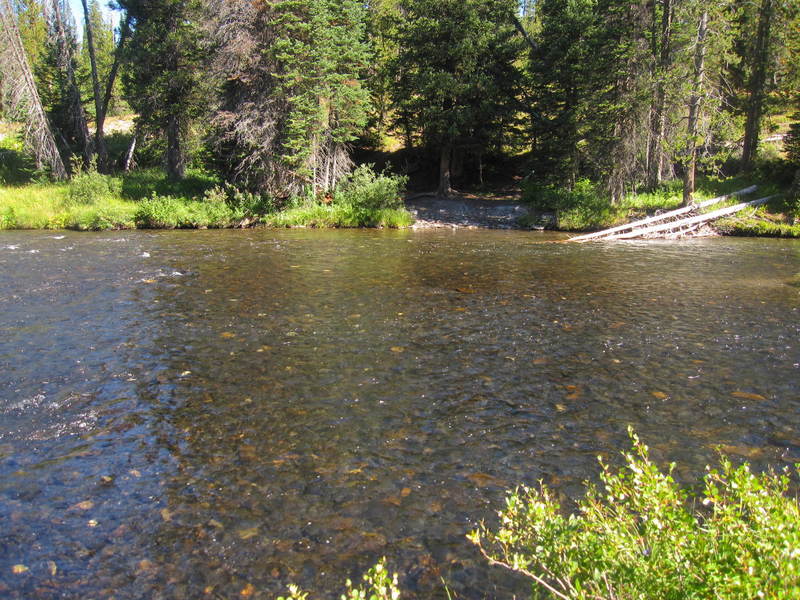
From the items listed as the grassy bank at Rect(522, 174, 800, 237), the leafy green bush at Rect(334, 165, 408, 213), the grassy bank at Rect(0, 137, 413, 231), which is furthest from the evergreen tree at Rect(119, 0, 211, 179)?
the grassy bank at Rect(522, 174, 800, 237)

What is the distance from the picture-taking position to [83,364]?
843 cm

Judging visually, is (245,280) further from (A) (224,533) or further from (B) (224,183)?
(B) (224,183)

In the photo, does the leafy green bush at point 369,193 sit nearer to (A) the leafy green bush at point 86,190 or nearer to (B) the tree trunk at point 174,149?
(B) the tree trunk at point 174,149

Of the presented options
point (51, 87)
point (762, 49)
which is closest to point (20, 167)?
point (51, 87)

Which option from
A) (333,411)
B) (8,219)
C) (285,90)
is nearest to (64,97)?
(8,219)

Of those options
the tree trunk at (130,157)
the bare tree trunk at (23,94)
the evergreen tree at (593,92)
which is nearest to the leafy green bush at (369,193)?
the evergreen tree at (593,92)

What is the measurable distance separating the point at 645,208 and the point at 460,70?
13.1 m

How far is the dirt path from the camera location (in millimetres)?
28422

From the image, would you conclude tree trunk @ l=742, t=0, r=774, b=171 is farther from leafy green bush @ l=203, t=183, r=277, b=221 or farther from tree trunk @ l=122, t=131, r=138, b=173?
tree trunk @ l=122, t=131, r=138, b=173

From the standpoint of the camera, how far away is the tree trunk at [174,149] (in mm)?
33531

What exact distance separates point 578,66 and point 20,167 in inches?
1288

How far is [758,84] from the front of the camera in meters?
30.8

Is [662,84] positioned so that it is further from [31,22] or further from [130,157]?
[31,22]

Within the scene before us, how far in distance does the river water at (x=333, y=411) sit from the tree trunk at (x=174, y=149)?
68.2ft
